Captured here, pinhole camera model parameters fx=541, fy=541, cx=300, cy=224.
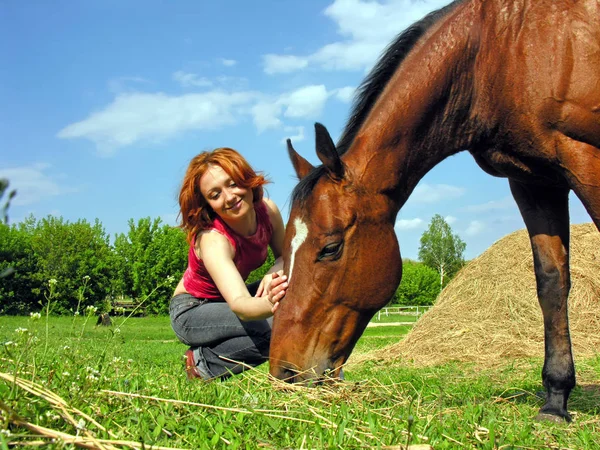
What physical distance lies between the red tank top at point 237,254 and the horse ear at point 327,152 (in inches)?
47.2

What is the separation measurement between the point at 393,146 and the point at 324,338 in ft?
4.05

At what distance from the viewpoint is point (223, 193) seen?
396 cm

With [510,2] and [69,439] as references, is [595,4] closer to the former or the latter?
[510,2]

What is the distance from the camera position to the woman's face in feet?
12.9

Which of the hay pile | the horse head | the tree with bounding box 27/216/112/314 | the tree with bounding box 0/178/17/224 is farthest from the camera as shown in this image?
the tree with bounding box 27/216/112/314

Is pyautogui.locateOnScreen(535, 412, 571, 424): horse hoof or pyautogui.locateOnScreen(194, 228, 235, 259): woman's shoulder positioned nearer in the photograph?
pyautogui.locateOnScreen(535, 412, 571, 424): horse hoof

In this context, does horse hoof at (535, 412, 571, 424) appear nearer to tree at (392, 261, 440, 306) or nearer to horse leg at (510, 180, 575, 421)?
horse leg at (510, 180, 575, 421)

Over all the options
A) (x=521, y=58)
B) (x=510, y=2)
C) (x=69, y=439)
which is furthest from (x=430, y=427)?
(x=510, y=2)

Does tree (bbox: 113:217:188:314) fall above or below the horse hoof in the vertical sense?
above

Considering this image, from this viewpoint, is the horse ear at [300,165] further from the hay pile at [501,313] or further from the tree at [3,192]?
the hay pile at [501,313]

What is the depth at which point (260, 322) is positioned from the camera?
391 centimetres

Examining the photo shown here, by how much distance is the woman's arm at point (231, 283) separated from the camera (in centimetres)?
340

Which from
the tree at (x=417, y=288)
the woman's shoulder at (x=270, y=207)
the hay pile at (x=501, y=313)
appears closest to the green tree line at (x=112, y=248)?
the tree at (x=417, y=288)

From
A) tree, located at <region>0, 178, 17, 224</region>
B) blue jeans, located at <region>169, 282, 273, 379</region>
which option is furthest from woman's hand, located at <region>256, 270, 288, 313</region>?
tree, located at <region>0, 178, 17, 224</region>
